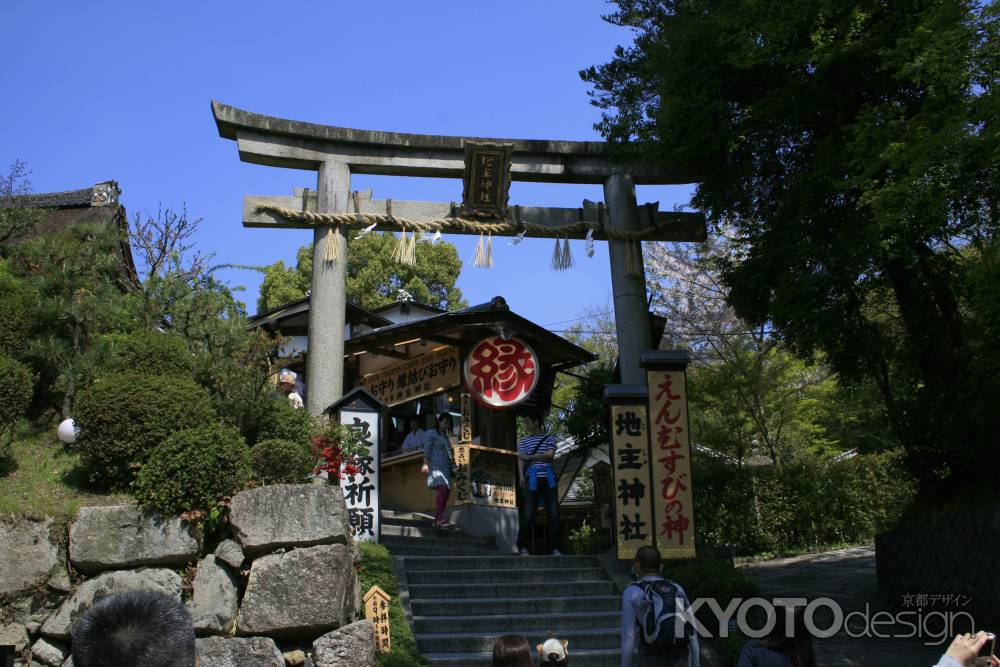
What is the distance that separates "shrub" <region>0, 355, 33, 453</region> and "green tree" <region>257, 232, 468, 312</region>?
20.9 meters

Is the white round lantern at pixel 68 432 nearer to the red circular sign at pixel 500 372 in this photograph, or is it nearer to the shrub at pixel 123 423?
the shrub at pixel 123 423

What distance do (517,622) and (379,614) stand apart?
5.57 feet

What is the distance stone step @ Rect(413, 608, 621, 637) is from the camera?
9320 mm

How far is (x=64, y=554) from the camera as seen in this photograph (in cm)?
780

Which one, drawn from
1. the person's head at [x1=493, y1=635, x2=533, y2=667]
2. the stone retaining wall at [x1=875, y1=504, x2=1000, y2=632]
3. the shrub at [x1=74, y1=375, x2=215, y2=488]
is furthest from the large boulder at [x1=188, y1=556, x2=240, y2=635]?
the stone retaining wall at [x1=875, y1=504, x2=1000, y2=632]

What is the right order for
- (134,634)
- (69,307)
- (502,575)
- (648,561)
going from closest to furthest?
(134,634)
(648,561)
(69,307)
(502,575)

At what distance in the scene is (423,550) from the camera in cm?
1184

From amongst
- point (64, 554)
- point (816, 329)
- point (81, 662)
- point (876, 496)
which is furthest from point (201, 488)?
point (876, 496)

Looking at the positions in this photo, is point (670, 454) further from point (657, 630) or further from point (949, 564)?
point (657, 630)

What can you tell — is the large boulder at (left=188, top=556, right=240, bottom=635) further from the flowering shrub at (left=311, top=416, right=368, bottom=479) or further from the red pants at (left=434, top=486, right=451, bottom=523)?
the red pants at (left=434, top=486, right=451, bottom=523)

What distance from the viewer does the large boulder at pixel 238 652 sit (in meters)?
7.51

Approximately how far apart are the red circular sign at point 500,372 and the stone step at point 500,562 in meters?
3.48

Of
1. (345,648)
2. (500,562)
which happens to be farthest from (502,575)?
(345,648)

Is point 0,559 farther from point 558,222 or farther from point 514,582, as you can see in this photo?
point 558,222
